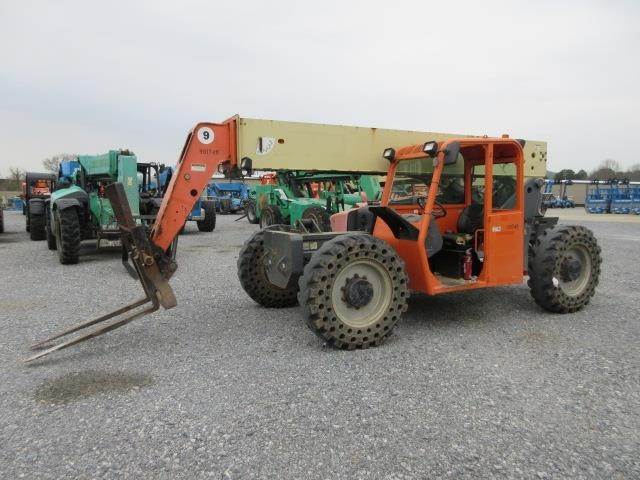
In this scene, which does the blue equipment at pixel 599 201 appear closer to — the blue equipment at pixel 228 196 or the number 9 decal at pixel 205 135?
Result: the blue equipment at pixel 228 196

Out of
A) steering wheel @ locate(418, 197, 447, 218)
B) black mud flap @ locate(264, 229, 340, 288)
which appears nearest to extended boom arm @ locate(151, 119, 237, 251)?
black mud flap @ locate(264, 229, 340, 288)

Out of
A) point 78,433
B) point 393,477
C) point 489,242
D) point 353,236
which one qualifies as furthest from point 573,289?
point 78,433

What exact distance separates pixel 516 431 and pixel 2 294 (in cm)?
705

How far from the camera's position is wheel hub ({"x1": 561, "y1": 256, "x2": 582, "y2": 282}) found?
557 centimetres

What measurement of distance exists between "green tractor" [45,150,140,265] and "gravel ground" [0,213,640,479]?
3923 mm

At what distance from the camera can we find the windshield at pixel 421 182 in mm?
5367

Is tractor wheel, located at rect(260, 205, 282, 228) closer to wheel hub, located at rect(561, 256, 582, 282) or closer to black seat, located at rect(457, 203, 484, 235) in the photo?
black seat, located at rect(457, 203, 484, 235)

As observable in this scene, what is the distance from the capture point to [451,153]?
474 centimetres

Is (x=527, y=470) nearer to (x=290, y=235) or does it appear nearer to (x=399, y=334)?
(x=399, y=334)

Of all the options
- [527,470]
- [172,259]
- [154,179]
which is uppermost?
[154,179]

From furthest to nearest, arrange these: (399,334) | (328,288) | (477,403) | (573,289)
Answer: (573,289)
(399,334)
(328,288)
(477,403)

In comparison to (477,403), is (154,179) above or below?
above

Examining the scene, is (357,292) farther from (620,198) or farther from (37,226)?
(620,198)

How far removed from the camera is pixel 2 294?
6859 mm
